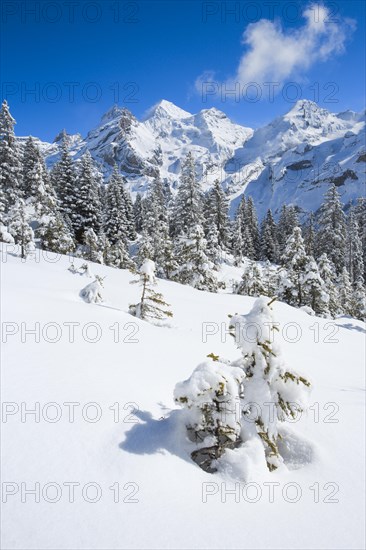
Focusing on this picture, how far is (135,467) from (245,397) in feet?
6.16

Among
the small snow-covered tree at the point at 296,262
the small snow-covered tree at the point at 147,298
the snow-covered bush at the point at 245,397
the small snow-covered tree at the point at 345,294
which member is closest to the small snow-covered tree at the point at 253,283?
the small snow-covered tree at the point at 296,262

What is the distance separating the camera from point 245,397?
5.16 meters

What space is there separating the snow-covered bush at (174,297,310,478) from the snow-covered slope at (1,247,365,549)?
1.00 feet

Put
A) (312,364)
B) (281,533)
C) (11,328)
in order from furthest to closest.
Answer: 1. (312,364)
2. (11,328)
3. (281,533)

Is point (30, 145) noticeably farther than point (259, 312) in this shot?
Yes

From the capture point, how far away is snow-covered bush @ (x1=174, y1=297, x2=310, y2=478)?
185 inches

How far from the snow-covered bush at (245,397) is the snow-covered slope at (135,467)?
12.0 inches

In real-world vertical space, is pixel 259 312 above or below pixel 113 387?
above

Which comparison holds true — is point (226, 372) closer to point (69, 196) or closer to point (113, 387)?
point (113, 387)

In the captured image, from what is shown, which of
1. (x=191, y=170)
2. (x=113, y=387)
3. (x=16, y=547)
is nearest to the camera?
(x=16, y=547)

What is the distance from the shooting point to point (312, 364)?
37.9 ft

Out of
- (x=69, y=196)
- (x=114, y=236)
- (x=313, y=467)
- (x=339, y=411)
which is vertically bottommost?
(x=313, y=467)

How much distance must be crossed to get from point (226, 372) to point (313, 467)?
199 cm

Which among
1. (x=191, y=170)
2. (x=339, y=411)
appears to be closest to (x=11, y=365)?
(x=339, y=411)
